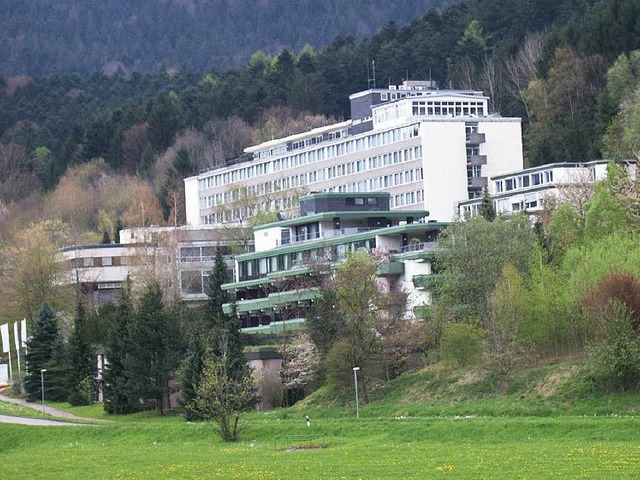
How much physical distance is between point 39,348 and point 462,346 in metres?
41.7

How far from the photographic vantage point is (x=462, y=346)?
94250 mm

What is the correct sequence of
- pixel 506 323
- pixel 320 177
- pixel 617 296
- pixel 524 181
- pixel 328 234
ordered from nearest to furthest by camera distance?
pixel 617 296, pixel 506 323, pixel 328 234, pixel 524 181, pixel 320 177

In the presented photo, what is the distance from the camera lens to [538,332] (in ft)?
313

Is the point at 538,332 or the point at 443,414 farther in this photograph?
the point at 538,332

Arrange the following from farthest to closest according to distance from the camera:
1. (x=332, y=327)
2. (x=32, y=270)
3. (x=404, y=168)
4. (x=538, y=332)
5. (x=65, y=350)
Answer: (x=404, y=168)
(x=32, y=270)
(x=65, y=350)
(x=332, y=327)
(x=538, y=332)

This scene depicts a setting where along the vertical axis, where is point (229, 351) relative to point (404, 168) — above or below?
below

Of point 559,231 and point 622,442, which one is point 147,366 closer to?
point 559,231

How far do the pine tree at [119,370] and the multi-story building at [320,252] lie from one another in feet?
33.3

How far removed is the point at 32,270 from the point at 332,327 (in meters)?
53.5

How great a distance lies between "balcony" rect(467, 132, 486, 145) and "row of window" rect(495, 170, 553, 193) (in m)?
10.3

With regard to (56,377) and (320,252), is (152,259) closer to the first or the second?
(320,252)

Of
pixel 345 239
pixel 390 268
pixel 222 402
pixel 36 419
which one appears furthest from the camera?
pixel 345 239

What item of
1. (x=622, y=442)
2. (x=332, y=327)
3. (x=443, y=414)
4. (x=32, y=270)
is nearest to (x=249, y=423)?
(x=443, y=414)

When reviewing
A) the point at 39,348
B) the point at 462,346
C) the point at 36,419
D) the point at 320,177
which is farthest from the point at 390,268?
the point at 320,177
